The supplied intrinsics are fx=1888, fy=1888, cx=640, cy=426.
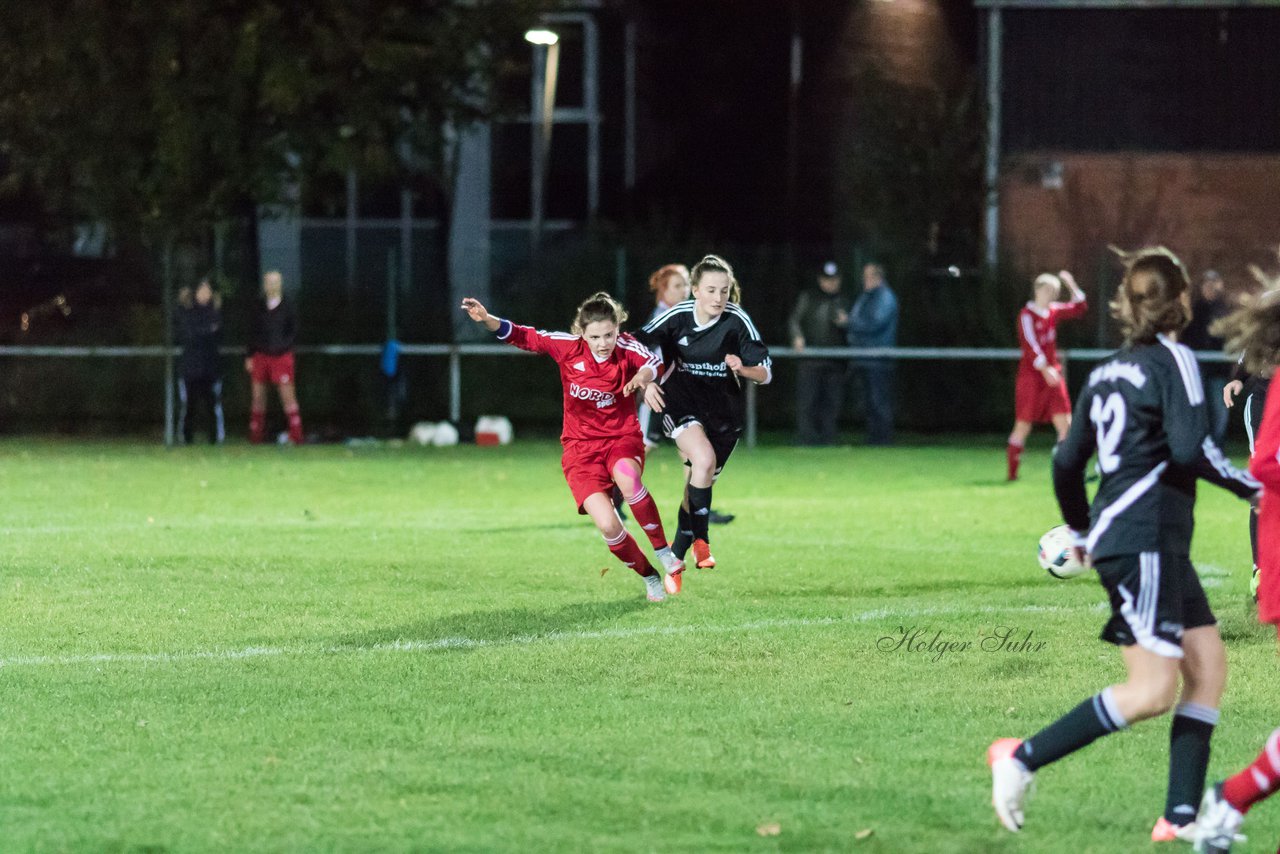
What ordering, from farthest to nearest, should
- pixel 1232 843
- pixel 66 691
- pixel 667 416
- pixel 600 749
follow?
1. pixel 667 416
2. pixel 66 691
3. pixel 600 749
4. pixel 1232 843

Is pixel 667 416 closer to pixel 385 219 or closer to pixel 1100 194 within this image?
pixel 1100 194

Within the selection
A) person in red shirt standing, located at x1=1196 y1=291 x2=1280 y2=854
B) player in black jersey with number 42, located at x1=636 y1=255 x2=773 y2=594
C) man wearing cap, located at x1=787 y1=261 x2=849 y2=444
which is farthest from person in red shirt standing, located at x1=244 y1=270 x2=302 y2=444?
person in red shirt standing, located at x1=1196 y1=291 x2=1280 y2=854

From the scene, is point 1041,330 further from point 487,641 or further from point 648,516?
point 487,641

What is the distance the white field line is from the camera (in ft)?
24.9

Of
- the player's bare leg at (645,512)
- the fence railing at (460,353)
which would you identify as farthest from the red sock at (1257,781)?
the fence railing at (460,353)

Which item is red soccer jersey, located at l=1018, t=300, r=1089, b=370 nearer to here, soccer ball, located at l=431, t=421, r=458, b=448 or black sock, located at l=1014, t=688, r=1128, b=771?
soccer ball, located at l=431, t=421, r=458, b=448

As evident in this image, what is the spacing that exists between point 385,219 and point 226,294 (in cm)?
578

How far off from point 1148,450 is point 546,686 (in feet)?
9.31

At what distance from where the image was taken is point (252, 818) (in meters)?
5.13

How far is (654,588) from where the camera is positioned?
9.34 meters

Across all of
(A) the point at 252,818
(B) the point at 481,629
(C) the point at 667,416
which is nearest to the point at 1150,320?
(A) the point at 252,818

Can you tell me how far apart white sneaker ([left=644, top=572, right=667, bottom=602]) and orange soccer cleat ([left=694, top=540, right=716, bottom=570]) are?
0.89 m

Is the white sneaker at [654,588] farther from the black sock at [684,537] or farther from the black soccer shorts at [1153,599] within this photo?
the black soccer shorts at [1153,599]

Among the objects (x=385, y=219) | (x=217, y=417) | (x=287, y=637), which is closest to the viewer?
(x=287, y=637)
